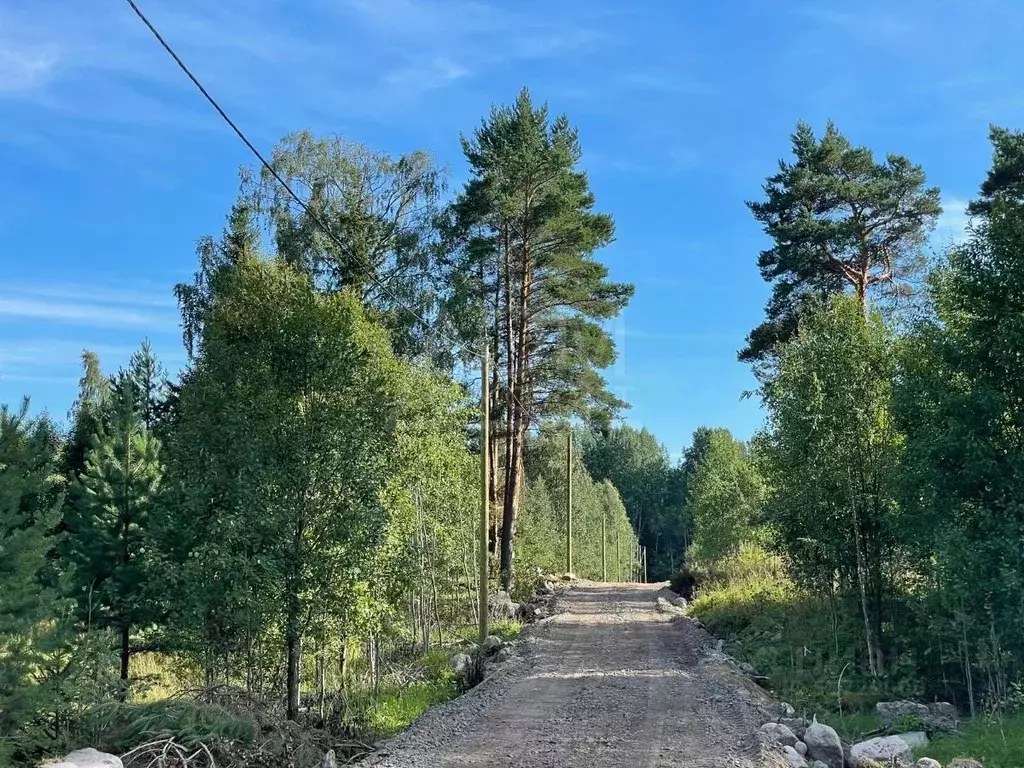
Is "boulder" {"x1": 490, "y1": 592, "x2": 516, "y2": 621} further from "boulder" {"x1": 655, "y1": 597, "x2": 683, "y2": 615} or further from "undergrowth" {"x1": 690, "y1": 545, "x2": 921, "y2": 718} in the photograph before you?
"undergrowth" {"x1": 690, "y1": 545, "x2": 921, "y2": 718}

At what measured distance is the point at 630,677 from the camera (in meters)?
13.4

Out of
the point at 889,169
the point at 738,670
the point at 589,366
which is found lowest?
the point at 738,670

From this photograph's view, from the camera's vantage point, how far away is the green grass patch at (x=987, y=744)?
755 centimetres

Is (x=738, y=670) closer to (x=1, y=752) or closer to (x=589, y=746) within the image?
(x=589, y=746)

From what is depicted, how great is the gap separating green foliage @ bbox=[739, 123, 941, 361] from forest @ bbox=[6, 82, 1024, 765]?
9cm

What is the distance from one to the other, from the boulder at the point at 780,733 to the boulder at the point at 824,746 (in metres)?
0.10

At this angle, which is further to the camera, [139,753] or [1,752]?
[139,753]

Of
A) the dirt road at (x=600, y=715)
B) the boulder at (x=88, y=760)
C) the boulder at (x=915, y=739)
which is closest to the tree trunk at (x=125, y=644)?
the dirt road at (x=600, y=715)

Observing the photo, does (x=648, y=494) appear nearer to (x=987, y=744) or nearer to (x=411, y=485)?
(x=411, y=485)

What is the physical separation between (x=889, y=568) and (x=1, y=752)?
1362cm

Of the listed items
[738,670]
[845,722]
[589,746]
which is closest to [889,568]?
[738,670]

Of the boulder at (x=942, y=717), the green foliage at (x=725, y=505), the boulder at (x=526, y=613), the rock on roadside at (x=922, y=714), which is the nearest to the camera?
the boulder at (x=942, y=717)

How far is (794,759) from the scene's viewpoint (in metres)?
8.06

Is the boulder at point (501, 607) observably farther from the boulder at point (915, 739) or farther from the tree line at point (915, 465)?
the boulder at point (915, 739)
